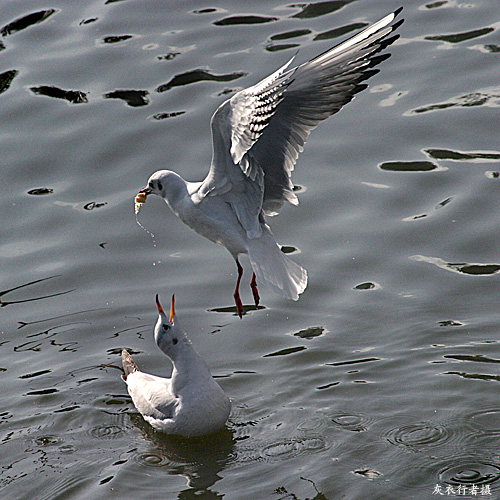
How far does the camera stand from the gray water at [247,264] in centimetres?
604

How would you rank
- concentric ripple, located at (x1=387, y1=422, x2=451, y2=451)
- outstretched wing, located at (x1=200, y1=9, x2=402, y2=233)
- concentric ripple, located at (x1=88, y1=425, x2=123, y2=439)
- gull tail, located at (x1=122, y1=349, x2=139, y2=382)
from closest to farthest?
outstretched wing, located at (x1=200, y1=9, x2=402, y2=233) → concentric ripple, located at (x1=387, y1=422, x2=451, y2=451) → concentric ripple, located at (x1=88, y1=425, x2=123, y2=439) → gull tail, located at (x1=122, y1=349, x2=139, y2=382)

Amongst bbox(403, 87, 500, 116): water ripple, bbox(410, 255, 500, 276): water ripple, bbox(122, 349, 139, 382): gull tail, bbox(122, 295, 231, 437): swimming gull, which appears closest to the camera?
bbox(122, 295, 231, 437): swimming gull

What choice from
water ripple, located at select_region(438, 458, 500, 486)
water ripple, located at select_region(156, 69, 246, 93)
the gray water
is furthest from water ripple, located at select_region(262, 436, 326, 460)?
water ripple, located at select_region(156, 69, 246, 93)

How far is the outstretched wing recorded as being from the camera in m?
5.77

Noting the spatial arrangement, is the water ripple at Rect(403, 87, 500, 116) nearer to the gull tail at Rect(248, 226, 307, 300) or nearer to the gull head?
the gull tail at Rect(248, 226, 307, 300)

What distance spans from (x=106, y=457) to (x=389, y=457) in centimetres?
185

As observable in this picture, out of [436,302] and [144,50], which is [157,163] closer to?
[144,50]

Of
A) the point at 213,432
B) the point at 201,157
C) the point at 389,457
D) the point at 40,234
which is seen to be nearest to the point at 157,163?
the point at 201,157

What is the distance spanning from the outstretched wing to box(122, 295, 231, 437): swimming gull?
0.95m

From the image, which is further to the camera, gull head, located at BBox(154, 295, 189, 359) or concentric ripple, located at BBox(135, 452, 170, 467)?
gull head, located at BBox(154, 295, 189, 359)

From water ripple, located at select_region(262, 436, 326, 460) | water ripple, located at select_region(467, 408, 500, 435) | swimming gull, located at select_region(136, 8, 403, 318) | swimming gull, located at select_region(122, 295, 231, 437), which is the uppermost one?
swimming gull, located at select_region(136, 8, 403, 318)

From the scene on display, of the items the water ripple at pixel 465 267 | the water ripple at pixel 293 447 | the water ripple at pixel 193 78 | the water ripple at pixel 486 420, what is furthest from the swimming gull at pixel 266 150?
the water ripple at pixel 193 78

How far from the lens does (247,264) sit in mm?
8594

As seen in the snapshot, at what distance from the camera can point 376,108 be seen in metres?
10.5
